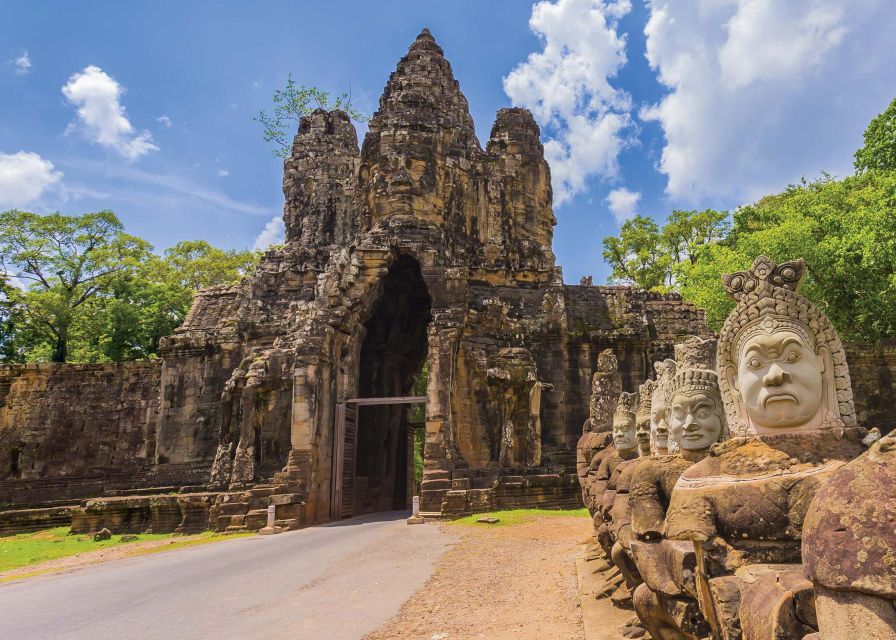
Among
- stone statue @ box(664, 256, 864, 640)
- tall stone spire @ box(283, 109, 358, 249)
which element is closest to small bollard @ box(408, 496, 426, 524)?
stone statue @ box(664, 256, 864, 640)

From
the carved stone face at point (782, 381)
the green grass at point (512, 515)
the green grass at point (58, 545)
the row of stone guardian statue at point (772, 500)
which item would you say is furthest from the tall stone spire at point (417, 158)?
the carved stone face at point (782, 381)

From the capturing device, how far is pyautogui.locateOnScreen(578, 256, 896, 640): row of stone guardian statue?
6.04ft

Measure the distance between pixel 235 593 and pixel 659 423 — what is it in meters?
5.60

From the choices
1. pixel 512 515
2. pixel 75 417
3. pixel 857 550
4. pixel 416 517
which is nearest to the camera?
pixel 857 550

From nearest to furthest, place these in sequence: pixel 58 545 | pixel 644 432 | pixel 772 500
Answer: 1. pixel 772 500
2. pixel 644 432
3. pixel 58 545

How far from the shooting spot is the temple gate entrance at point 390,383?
21.6m

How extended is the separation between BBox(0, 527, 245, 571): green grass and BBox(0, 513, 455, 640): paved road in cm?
222

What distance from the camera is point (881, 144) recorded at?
2105 centimetres

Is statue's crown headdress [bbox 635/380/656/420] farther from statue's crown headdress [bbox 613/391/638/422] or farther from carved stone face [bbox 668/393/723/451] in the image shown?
carved stone face [bbox 668/393/723/451]

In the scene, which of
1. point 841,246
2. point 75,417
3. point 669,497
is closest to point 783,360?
point 669,497

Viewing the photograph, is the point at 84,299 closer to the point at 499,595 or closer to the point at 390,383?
the point at 390,383

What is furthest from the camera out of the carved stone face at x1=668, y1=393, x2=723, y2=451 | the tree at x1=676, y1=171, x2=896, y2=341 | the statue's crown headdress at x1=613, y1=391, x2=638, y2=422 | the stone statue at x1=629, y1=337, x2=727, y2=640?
the tree at x1=676, y1=171, x2=896, y2=341

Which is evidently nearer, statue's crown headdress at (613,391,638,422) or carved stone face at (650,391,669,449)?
carved stone face at (650,391,669,449)

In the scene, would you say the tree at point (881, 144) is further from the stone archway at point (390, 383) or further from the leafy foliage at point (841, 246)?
the stone archway at point (390, 383)
